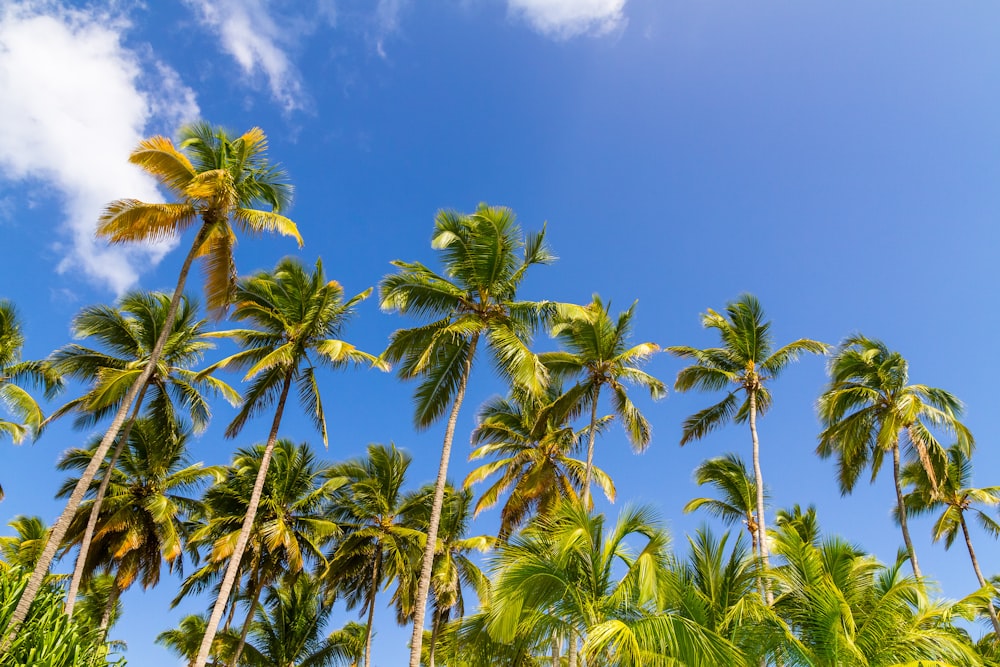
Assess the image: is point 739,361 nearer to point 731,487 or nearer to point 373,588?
point 731,487

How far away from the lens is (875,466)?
22516 millimetres

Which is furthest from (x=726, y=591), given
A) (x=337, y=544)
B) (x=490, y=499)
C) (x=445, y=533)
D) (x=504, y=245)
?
(x=337, y=544)

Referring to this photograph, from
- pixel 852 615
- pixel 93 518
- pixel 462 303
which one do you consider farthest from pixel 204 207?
pixel 852 615

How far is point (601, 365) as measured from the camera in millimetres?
20391

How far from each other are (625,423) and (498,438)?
16.8 ft

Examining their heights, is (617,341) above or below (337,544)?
above

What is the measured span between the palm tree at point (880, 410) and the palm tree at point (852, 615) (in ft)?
38.3

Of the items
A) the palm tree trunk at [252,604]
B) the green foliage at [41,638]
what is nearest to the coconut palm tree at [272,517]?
the palm tree trunk at [252,604]

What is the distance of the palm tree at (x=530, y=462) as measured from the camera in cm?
2209

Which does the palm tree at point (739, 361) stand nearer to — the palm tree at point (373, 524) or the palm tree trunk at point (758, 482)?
the palm tree trunk at point (758, 482)

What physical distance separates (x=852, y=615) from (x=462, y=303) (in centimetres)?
1124

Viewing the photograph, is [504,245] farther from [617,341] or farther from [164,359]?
[164,359]

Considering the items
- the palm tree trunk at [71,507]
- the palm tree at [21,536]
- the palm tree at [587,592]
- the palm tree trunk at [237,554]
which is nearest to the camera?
the palm tree at [587,592]

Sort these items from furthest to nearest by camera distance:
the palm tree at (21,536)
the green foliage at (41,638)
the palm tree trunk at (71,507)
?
1. the palm tree at (21,536)
2. the palm tree trunk at (71,507)
3. the green foliage at (41,638)
